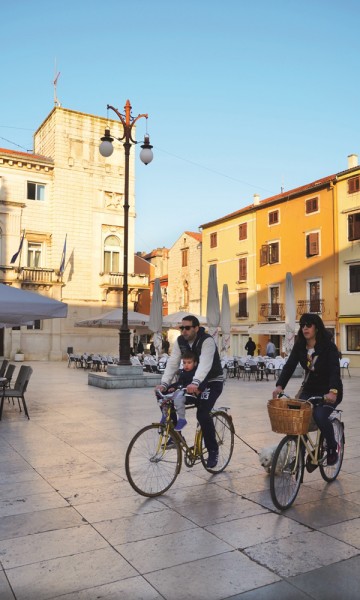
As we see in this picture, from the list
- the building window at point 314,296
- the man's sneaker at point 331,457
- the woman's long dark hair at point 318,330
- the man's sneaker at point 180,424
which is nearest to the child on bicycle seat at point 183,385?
the man's sneaker at point 180,424

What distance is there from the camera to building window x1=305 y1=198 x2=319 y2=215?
33.5 metres

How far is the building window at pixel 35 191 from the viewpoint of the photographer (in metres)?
32.5

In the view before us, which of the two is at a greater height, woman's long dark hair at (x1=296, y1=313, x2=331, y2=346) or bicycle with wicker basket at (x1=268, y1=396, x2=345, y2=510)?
woman's long dark hair at (x1=296, y1=313, x2=331, y2=346)

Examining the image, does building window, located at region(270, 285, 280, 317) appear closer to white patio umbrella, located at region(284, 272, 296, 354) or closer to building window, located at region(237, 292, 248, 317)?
building window, located at region(237, 292, 248, 317)

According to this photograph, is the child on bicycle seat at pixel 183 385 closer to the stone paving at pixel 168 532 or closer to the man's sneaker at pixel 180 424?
the man's sneaker at pixel 180 424

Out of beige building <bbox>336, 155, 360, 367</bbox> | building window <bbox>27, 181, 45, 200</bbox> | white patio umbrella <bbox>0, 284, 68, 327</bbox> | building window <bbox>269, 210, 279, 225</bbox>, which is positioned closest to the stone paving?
white patio umbrella <bbox>0, 284, 68, 327</bbox>

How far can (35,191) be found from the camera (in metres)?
32.6

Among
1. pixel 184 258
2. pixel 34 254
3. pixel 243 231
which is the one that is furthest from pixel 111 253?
pixel 184 258

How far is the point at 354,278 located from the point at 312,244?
423 cm

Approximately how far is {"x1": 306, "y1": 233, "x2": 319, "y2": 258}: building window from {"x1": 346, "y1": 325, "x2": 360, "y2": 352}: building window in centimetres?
569

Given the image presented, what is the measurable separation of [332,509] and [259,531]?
2.88 ft

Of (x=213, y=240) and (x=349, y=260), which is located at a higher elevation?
(x=213, y=240)

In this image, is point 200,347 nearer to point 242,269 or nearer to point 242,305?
point 242,305

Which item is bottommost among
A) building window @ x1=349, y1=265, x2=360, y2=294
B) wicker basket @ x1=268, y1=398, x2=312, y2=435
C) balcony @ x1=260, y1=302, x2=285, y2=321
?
wicker basket @ x1=268, y1=398, x2=312, y2=435
